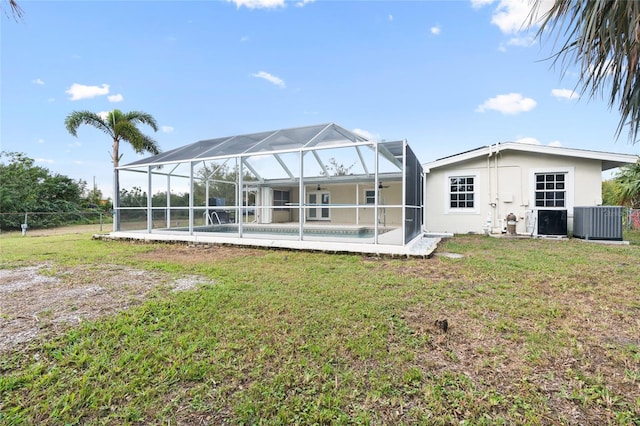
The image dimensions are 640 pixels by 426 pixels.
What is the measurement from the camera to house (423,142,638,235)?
9211 mm

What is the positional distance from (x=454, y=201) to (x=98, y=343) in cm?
1105

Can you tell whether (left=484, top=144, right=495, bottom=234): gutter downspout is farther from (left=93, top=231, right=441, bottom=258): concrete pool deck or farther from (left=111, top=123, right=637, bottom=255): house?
(left=93, top=231, right=441, bottom=258): concrete pool deck

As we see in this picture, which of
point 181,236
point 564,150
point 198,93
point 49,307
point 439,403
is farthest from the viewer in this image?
point 198,93

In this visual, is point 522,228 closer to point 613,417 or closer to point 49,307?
point 613,417

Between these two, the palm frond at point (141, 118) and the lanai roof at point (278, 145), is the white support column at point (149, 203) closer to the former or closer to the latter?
the lanai roof at point (278, 145)

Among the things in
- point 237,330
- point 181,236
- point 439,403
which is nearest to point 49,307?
point 237,330

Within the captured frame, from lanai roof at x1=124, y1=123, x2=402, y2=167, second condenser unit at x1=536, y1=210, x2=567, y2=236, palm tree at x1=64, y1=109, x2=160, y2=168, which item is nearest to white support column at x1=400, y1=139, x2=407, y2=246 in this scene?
lanai roof at x1=124, y1=123, x2=402, y2=167

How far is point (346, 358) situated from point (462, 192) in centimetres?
1011

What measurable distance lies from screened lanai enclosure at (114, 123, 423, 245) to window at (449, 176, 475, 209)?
6.49 ft

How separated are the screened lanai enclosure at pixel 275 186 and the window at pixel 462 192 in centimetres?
198

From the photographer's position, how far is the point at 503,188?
33.4ft

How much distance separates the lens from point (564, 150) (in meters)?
9.21

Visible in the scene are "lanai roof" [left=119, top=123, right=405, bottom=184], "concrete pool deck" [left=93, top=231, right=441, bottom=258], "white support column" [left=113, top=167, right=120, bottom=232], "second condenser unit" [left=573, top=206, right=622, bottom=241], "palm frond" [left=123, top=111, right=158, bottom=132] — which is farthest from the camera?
"palm frond" [left=123, top=111, right=158, bottom=132]

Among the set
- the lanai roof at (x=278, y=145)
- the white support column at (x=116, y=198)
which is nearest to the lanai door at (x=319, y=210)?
the lanai roof at (x=278, y=145)
